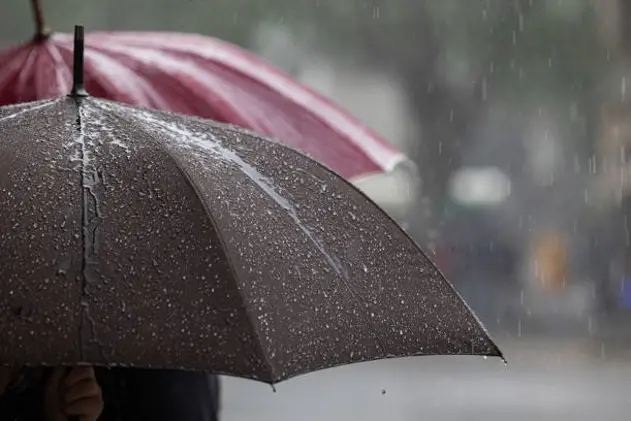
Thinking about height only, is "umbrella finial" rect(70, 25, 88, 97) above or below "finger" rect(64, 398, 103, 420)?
above

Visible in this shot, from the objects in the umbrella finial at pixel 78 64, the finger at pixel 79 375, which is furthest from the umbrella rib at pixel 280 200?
the finger at pixel 79 375

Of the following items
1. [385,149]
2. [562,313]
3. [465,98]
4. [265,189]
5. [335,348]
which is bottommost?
[335,348]

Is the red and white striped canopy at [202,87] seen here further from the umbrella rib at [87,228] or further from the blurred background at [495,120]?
the blurred background at [495,120]

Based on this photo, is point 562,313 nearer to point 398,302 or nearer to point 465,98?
point 465,98

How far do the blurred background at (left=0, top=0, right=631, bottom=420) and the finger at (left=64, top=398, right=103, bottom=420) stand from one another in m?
13.0

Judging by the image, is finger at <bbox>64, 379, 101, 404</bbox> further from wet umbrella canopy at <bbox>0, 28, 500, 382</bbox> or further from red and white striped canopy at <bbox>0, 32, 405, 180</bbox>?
red and white striped canopy at <bbox>0, 32, 405, 180</bbox>

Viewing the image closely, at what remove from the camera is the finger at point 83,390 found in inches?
88.3

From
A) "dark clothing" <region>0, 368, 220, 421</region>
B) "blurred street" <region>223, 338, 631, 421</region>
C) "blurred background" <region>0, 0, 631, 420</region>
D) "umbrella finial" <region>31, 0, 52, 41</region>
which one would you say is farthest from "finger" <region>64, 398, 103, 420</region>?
"blurred background" <region>0, 0, 631, 420</region>

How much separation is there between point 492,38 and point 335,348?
2300 cm

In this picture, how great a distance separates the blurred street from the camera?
1104cm

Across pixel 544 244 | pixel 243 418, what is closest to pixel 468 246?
pixel 544 244

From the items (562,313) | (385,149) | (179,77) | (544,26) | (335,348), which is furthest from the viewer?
(544,26)

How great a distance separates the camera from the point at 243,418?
10555mm

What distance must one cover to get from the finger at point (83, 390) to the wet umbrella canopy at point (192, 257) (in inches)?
17.6
